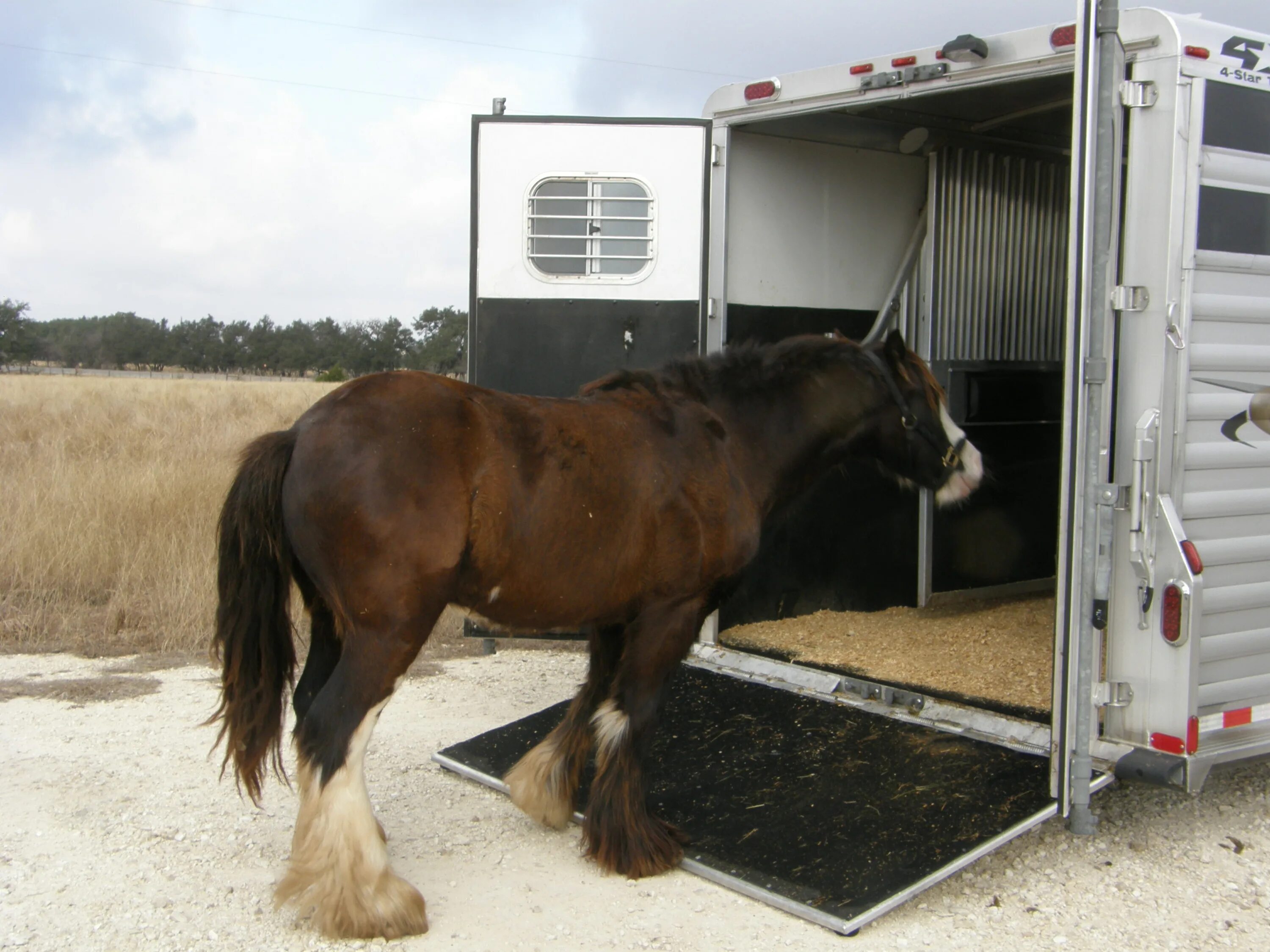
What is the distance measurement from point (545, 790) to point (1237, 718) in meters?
2.39

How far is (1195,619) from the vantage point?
11.0 feet

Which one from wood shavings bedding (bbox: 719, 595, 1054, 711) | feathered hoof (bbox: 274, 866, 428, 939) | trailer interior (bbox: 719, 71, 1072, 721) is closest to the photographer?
feathered hoof (bbox: 274, 866, 428, 939)

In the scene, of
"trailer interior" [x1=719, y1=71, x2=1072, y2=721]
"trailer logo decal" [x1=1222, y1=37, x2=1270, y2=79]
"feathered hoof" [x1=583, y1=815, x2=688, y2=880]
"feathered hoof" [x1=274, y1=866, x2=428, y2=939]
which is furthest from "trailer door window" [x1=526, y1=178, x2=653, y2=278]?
"feathered hoof" [x1=274, y1=866, x2=428, y2=939]

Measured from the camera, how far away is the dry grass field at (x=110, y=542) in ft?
21.4

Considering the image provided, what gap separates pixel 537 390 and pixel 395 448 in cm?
206

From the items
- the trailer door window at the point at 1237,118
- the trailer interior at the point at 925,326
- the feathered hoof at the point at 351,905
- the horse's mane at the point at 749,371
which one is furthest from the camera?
the trailer interior at the point at 925,326

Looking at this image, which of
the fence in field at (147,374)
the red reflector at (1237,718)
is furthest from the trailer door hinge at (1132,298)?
the fence in field at (147,374)

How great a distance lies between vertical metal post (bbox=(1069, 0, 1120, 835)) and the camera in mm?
3359

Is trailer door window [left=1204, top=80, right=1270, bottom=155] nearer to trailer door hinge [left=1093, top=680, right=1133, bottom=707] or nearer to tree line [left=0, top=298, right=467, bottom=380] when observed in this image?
trailer door hinge [left=1093, top=680, right=1133, bottom=707]

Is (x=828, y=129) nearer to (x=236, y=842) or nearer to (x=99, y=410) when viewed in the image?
(x=236, y=842)

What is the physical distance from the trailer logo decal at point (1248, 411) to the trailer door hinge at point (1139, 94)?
90 cm

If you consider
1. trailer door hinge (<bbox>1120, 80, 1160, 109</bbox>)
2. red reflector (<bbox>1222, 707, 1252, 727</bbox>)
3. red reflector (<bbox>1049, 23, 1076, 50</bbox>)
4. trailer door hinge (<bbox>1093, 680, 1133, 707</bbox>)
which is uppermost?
red reflector (<bbox>1049, 23, 1076, 50</bbox>)

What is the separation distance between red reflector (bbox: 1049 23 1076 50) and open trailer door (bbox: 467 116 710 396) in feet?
5.55

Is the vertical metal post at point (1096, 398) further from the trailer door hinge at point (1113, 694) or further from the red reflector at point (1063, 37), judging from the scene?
the red reflector at point (1063, 37)
